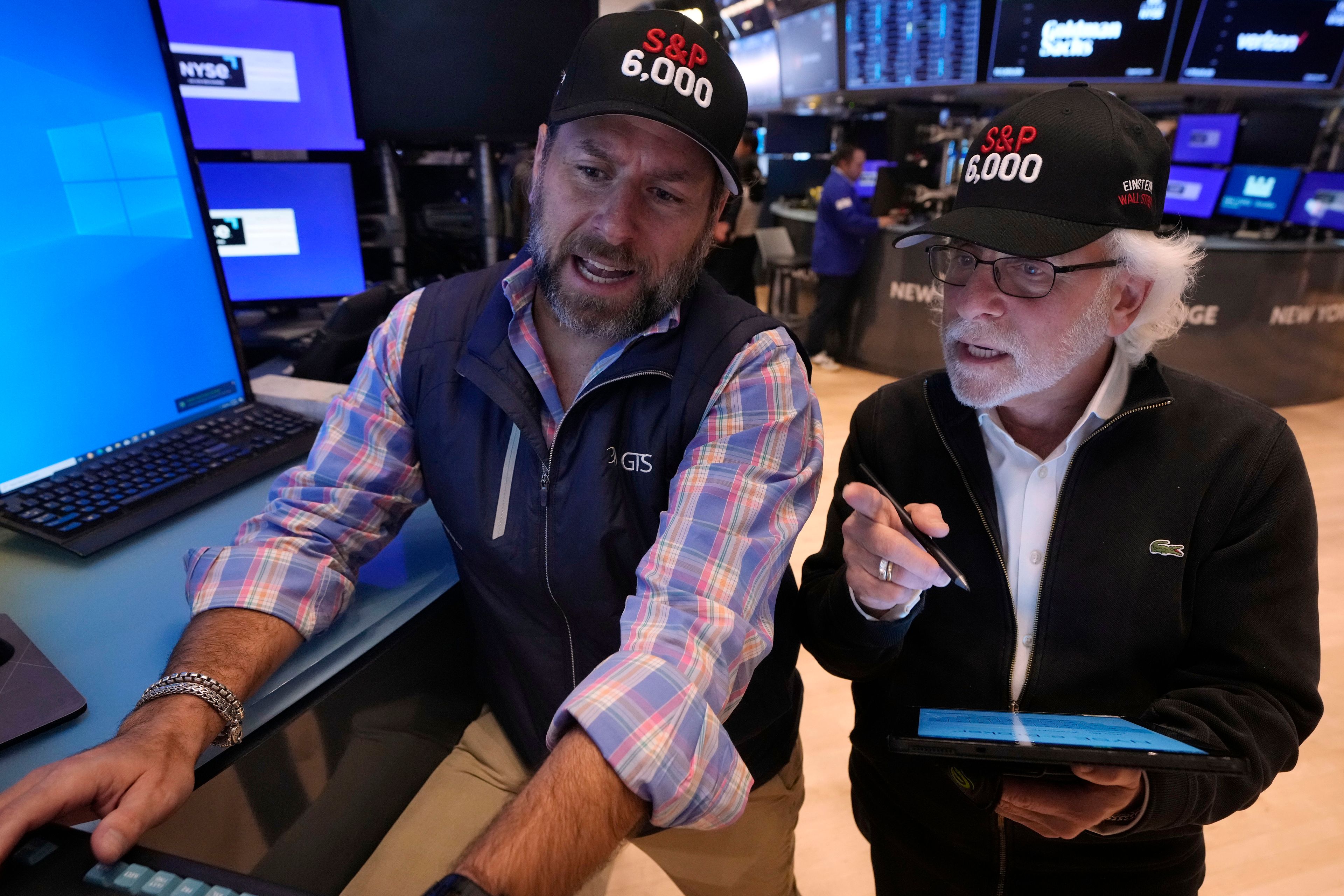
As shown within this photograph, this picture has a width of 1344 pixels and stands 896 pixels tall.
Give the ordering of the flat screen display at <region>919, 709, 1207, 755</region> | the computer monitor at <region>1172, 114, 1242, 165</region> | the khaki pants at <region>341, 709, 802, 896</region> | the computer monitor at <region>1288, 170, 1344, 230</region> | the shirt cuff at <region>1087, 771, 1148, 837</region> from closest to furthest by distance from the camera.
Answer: the flat screen display at <region>919, 709, 1207, 755</region> < the shirt cuff at <region>1087, 771, 1148, 837</region> < the khaki pants at <region>341, 709, 802, 896</region> < the computer monitor at <region>1288, 170, 1344, 230</region> < the computer monitor at <region>1172, 114, 1242, 165</region>

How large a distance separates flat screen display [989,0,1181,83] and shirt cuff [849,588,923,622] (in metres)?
5.06

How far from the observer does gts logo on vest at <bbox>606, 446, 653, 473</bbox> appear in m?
1.03

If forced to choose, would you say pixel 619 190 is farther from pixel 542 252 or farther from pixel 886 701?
pixel 886 701

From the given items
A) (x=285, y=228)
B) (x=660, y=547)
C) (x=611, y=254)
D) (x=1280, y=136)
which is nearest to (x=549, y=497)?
(x=660, y=547)

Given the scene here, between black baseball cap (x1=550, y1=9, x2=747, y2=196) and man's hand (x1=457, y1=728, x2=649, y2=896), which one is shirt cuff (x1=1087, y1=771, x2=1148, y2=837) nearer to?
man's hand (x1=457, y1=728, x2=649, y2=896)

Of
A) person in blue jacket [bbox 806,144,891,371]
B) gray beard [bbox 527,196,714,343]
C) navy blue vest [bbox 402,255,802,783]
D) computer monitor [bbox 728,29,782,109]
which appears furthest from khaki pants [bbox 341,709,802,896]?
computer monitor [bbox 728,29,782,109]

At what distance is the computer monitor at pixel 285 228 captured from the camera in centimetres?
174

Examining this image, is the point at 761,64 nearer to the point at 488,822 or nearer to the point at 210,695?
the point at 488,822

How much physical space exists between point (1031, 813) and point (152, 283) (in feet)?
5.08

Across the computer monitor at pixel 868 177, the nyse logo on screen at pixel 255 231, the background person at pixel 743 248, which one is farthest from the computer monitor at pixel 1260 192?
the nyse logo on screen at pixel 255 231

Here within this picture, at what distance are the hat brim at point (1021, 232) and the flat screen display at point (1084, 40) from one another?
184 inches

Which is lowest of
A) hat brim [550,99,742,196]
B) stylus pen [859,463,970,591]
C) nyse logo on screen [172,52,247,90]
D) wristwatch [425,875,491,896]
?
wristwatch [425,875,491,896]

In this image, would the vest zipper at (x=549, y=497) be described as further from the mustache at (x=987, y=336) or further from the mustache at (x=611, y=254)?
the mustache at (x=987, y=336)

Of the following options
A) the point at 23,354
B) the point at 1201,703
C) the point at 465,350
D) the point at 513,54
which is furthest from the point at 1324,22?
the point at 23,354
